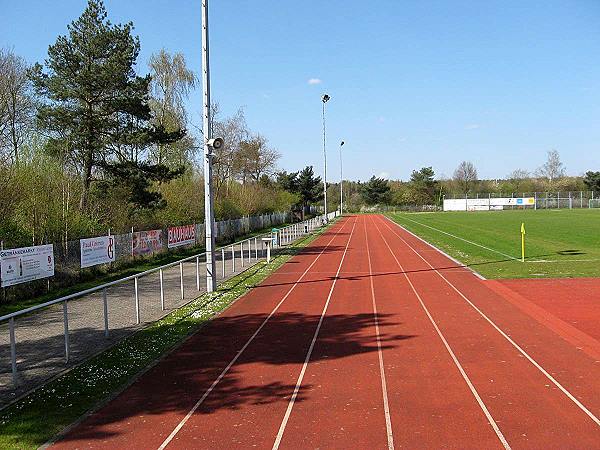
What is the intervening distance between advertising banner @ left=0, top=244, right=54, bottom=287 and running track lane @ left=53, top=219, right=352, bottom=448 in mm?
6260

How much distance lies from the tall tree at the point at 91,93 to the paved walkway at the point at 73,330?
395 inches

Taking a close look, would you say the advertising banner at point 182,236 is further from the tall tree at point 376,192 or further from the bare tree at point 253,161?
the tall tree at point 376,192

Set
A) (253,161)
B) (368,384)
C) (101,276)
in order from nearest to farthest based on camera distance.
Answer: (368,384) → (101,276) → (253,161)

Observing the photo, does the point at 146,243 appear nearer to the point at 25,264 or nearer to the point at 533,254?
the point at 25,264

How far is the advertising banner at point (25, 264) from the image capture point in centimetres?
1461

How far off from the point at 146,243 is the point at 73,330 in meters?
15.0

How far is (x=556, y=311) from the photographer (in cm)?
1238

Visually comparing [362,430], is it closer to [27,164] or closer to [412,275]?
[412,275]

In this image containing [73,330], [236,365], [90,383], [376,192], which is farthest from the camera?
[376,192]

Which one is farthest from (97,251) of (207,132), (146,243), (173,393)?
(173,393)

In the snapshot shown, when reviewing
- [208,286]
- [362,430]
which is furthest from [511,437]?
[208,286]

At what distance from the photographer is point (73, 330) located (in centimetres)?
1127

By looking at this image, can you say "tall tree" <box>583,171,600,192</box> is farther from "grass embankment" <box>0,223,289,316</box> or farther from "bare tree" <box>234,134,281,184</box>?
"grass embankment" <box>0,223,289,316</box>

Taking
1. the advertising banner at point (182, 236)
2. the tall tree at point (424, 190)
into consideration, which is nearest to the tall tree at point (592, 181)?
the tall tree at point (424, 190)
